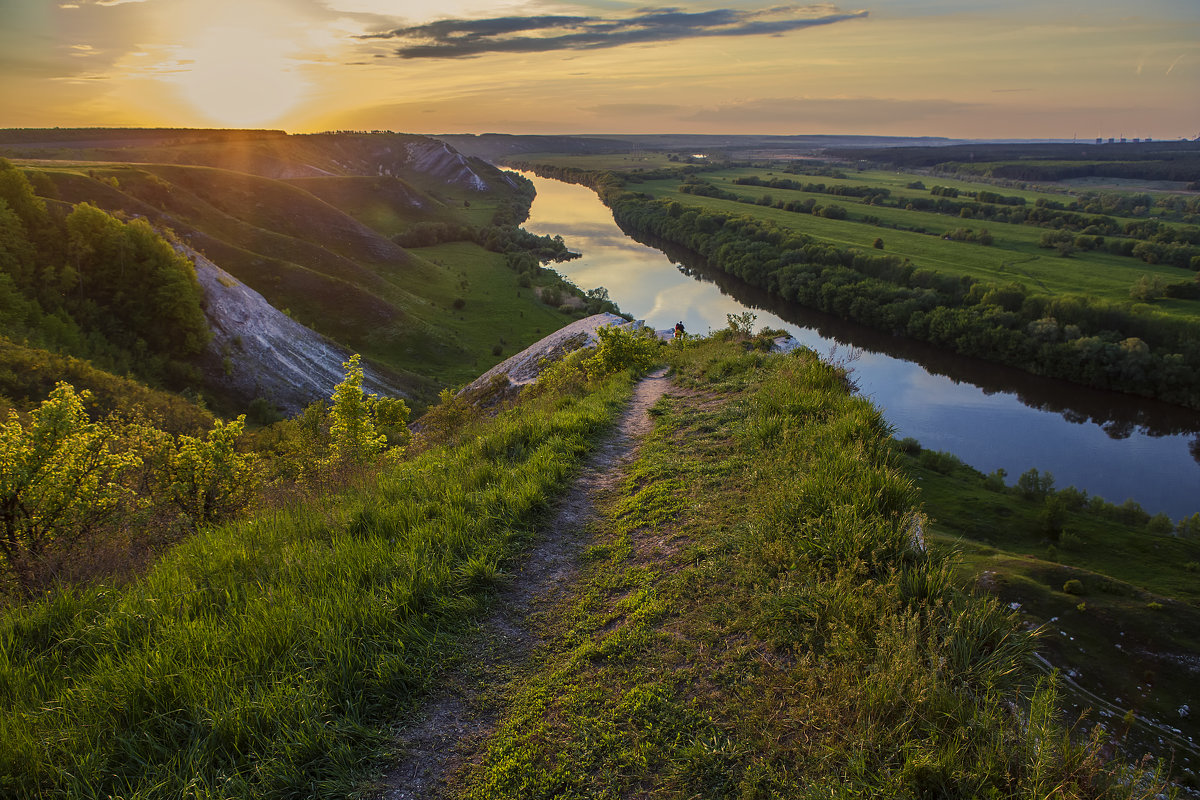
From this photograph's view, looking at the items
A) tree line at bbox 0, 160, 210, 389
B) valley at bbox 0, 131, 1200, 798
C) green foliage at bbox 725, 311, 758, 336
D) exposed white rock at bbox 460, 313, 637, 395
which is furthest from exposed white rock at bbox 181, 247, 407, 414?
green foliage at bbox 725, 311, 758, 336

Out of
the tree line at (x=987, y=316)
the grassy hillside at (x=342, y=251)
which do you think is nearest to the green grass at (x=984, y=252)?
the tree line at (x=987, y=316)

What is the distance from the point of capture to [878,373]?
51.2 m

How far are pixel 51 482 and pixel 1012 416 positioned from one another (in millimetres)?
54538

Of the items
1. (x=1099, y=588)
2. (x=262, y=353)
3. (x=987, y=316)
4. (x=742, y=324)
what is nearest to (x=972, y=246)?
(x=987, y=316)

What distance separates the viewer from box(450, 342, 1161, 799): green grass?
3.42m

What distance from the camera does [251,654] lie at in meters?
4.27

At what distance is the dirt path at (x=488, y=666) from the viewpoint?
378 centimetres

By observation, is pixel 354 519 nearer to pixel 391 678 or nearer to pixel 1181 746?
pixel 391 678

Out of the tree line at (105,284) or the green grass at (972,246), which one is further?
the green grass at (972,246)

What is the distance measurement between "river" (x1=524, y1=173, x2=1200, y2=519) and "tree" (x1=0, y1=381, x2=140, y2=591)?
88.8 ft

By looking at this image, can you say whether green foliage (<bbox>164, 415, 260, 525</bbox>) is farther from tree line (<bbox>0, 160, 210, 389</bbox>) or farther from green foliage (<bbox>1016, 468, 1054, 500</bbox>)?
→ green foliage (<bbox>1016, 468, 1054, 500</bbox>)

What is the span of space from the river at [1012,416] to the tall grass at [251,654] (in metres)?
25.7

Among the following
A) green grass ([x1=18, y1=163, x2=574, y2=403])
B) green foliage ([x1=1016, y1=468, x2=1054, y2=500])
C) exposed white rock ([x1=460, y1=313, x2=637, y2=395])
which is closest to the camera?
exposed white rock ([x1=460, y1=313, x2=637, y2=395])

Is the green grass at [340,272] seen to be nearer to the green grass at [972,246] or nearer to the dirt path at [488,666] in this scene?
the dirt path at [488,666]
